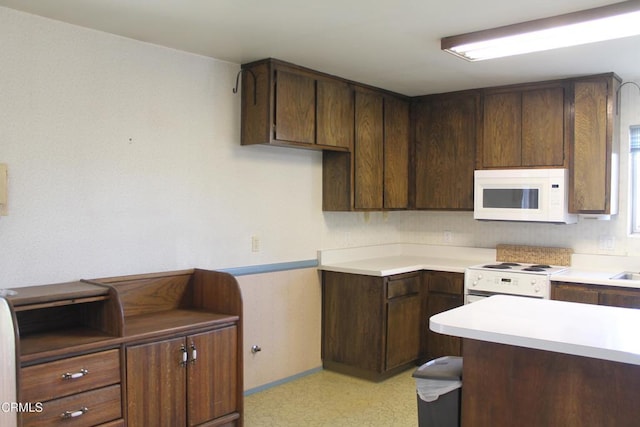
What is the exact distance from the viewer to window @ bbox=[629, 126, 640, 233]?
4043 millimetres

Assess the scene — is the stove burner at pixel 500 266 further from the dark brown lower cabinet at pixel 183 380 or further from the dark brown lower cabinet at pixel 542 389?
the dark brown lower cabinet at pixel 183 380

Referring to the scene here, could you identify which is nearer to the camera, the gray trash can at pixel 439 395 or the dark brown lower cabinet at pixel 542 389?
the dark brown lower cabinet at pixel 542 389

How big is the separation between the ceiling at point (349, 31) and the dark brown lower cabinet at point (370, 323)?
1660 millimetres

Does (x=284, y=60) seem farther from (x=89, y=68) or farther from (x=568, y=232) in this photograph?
(x=568, y=232)

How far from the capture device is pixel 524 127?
4188 mm

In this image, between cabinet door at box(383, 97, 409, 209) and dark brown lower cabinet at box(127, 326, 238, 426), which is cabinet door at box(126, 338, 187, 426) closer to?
dark brown lower cabinet at box(127, 326, 238, 426)

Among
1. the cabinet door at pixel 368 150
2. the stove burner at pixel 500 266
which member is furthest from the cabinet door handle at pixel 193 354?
the stove burner at pixel 500 266

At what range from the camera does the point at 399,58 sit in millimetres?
3498

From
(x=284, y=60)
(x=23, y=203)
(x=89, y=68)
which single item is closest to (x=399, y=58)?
(x=284, y=60)

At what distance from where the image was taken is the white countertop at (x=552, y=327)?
73.4 inches

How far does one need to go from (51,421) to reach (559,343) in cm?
216

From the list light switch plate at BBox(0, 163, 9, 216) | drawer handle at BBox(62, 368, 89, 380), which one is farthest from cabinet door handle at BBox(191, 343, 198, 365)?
light switch plate at BBox(0, 163, 9, 216)

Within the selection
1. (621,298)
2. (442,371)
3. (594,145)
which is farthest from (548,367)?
(594,145)

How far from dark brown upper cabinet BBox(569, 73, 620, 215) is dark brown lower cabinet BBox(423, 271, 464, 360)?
3.52ft
